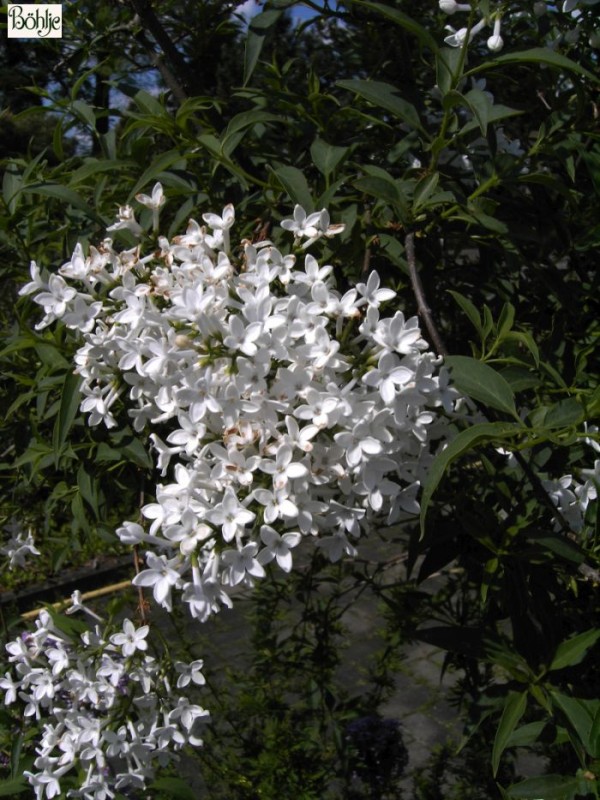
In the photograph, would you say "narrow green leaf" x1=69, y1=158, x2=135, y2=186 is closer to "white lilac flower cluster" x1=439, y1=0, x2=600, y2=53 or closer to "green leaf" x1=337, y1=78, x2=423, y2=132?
"green leaf" x1=337, y1=78, x2=423, y2=132

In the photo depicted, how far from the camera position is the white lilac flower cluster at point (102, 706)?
1372 millimetres

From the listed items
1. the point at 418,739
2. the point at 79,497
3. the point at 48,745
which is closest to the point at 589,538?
the point at 79,497

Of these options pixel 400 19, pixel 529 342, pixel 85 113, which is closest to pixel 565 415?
pixel 529 342

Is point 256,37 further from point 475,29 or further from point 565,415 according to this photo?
point 565,415

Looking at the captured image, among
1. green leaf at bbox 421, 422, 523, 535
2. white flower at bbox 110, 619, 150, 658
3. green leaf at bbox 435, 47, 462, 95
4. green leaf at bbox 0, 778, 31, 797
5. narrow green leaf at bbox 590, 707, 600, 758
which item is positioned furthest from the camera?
green leaf at bbox 0, 778, 31, 797

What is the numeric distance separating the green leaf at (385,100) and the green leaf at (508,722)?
849 mm

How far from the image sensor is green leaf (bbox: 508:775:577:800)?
1154 mm

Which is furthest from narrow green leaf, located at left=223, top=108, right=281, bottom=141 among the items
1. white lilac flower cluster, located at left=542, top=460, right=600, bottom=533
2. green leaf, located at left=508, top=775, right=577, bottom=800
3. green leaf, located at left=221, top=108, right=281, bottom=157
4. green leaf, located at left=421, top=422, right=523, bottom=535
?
green leaf, located at left=508, top=775, right=577, bottom=800

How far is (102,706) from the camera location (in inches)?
54.9

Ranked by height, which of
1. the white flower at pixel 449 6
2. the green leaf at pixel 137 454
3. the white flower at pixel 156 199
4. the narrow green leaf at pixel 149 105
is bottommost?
the green leaf at pixel 137 454

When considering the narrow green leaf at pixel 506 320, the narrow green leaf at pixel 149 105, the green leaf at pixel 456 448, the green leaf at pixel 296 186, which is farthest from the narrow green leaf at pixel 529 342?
the narrow green leaf at pixel 149 105

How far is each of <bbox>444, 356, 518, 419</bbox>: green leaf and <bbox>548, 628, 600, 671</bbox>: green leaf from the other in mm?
397

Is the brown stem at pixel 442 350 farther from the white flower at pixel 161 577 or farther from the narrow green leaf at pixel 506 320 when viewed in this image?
the white flower at pixel 161 577

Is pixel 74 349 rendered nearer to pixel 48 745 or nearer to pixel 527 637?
pixel 48 745
